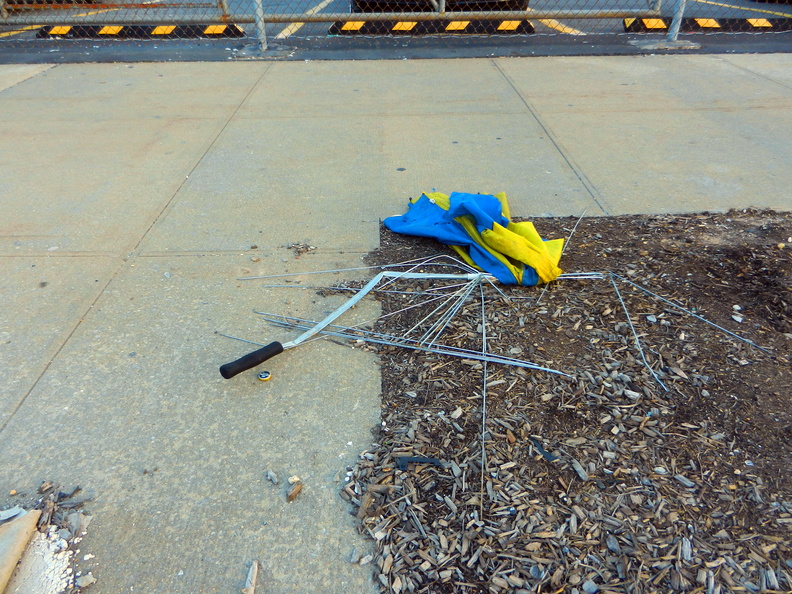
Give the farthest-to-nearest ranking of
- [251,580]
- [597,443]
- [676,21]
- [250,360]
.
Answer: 1. [676,21]
2. [250,360]
3. [597,443]
4. [251,580]

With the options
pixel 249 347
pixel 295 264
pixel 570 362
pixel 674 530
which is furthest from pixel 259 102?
pixel 674 530

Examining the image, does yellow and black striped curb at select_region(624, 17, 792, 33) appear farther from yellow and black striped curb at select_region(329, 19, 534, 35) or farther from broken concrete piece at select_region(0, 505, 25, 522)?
broken concrete piece at select_region(0, 505, 25, 522)

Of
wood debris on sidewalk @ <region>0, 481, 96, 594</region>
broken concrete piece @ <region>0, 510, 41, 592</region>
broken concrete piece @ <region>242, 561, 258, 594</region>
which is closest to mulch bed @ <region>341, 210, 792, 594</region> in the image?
broken concrete piece @ <region>242, 561, 258, 594</region>

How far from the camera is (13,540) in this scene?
5.99ft

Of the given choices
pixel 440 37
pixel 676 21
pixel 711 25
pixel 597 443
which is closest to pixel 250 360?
pixel 597 443

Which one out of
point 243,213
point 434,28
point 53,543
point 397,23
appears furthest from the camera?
point 397,23

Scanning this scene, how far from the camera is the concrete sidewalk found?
6.57 feet

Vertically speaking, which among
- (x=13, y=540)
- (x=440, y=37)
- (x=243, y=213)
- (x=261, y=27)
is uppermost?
(x=261, y=27)

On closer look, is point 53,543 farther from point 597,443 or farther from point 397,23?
point 397,23

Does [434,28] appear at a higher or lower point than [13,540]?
lower

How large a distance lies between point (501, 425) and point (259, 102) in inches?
195

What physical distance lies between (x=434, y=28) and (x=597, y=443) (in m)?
8.09

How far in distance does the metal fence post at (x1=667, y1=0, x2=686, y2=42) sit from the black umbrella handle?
7.89 m

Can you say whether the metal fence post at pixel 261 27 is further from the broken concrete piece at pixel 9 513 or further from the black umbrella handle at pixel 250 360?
the broken concrete piece at pixel 9 513
